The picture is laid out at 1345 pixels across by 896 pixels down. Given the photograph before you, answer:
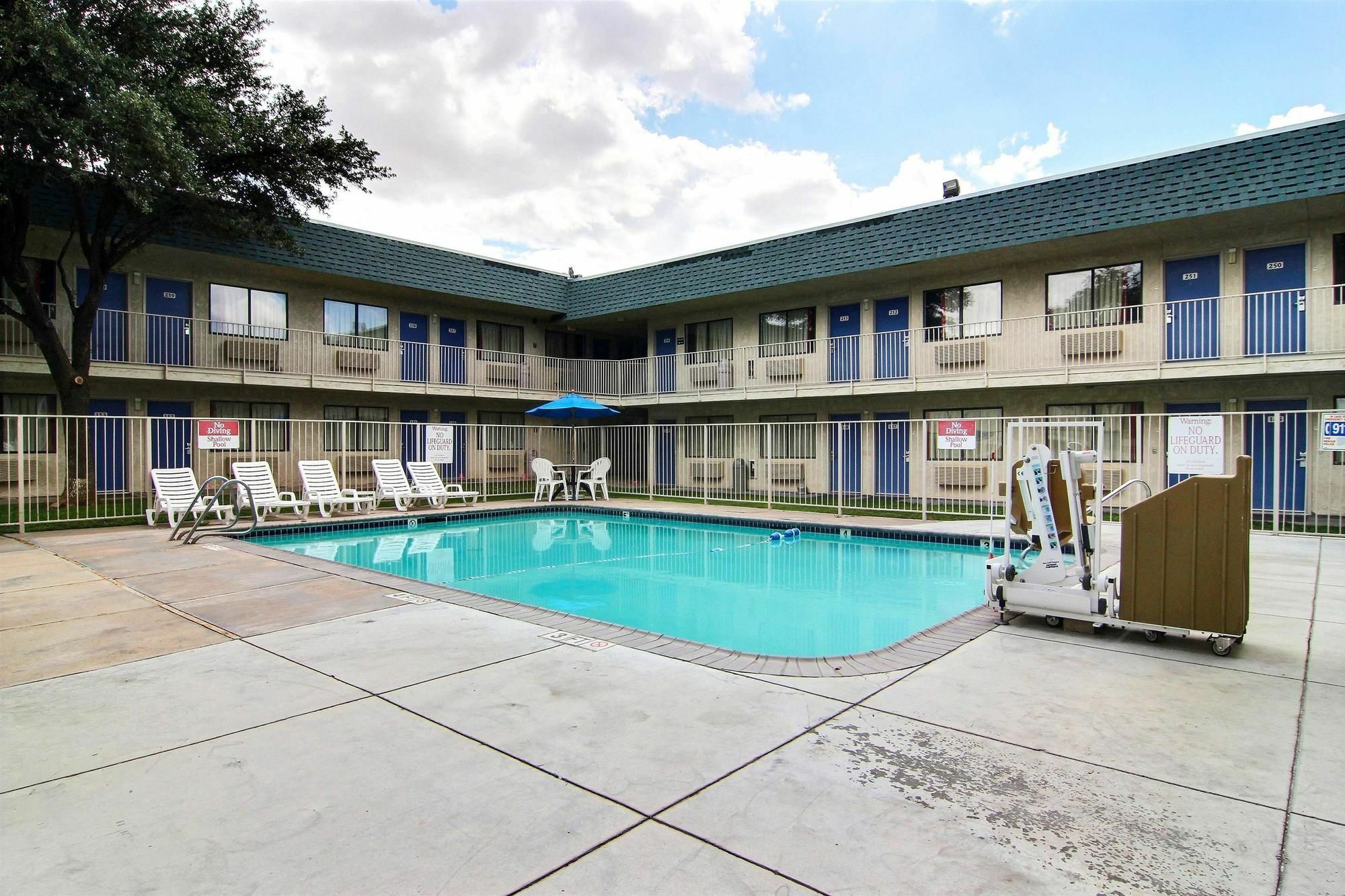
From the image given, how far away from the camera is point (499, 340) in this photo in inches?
949

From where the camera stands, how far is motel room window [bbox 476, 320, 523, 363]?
23.3 m

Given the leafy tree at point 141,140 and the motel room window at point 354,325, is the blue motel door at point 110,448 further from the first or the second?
the motel room window at point 354,325

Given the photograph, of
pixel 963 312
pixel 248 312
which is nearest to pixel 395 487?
pixel 248 312

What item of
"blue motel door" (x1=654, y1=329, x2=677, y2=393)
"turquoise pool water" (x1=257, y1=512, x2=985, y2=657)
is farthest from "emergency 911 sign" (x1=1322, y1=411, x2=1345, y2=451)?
"blue motel door" (x1=654, y1=329, x2=677, y2=393)

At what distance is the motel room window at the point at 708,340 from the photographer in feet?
72.0

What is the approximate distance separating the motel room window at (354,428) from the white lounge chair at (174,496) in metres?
6.61

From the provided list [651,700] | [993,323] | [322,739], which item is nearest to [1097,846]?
[651,700]

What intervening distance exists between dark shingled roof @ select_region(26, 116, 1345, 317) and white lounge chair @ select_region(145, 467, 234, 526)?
21.5 ft

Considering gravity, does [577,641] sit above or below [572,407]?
below

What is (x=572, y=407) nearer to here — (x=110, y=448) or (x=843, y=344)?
(x=843, y=344)

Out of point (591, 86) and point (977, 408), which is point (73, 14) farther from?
point (977, 408)

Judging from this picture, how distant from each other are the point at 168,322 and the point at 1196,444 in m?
21.9

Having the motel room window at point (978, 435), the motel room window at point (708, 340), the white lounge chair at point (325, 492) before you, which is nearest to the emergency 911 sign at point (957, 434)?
the motel room window at point (978, 435)

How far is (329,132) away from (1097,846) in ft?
60.8
